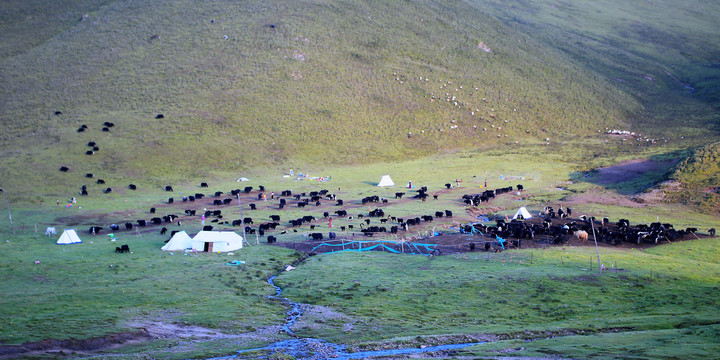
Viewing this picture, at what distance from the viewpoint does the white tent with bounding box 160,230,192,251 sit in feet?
140

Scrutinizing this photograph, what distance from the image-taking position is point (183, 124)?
9119 centimetres

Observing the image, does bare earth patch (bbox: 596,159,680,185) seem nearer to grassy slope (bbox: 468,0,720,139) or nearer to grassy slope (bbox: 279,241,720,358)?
grassy slope (bbox: 468,0,720,139)

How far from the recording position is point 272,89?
102688 mm

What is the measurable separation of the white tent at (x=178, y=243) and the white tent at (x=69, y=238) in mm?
7645

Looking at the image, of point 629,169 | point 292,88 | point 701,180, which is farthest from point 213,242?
point 292,88

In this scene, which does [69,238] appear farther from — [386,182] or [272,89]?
[272,89]

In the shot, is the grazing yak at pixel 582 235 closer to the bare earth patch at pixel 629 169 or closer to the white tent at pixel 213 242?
the white tent at pixel 213 242

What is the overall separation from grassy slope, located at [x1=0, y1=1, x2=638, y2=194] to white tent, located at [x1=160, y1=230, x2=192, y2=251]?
3437 cm

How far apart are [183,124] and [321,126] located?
20.9 metres

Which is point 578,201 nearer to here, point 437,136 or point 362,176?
point 362,176

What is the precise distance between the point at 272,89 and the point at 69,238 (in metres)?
61.4

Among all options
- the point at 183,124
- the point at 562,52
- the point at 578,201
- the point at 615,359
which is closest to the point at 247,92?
the point at 183,124

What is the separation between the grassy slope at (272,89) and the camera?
85875 mm

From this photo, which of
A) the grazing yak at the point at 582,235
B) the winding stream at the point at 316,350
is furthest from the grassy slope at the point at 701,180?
the winding stream at the point at 316,350
